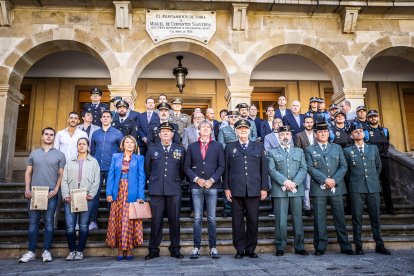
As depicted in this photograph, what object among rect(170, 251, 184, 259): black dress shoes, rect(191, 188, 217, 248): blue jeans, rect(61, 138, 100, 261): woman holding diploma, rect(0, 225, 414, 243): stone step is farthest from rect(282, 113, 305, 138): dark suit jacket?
rect(61, 138, 100, 261): woman holding diploma

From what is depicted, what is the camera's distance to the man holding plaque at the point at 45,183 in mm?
4758

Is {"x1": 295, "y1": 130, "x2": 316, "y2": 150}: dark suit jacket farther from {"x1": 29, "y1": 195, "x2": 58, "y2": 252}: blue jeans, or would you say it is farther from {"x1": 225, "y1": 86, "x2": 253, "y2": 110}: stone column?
{"x1": 29, "y1": 195, "x2": 58, "y2": 252}: blue jeans

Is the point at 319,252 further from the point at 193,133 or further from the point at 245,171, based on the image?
the point at 193,133

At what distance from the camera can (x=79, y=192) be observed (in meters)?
4.77

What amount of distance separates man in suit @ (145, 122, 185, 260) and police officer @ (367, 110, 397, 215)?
366 cm

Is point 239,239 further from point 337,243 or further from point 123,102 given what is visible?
point 123,102

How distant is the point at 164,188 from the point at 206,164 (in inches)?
26.7

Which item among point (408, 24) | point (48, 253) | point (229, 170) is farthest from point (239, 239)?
point (408, 24)

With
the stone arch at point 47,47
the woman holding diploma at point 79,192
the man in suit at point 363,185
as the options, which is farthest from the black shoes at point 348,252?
the stone arch at point 47,47

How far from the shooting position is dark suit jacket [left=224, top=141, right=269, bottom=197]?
4750 millimetres

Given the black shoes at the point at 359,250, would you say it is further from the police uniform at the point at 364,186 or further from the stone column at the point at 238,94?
the stone column at the point at 238,94

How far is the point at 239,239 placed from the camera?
15.3 ft

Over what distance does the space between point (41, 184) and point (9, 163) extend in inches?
147

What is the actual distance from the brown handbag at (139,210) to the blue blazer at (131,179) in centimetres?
7
